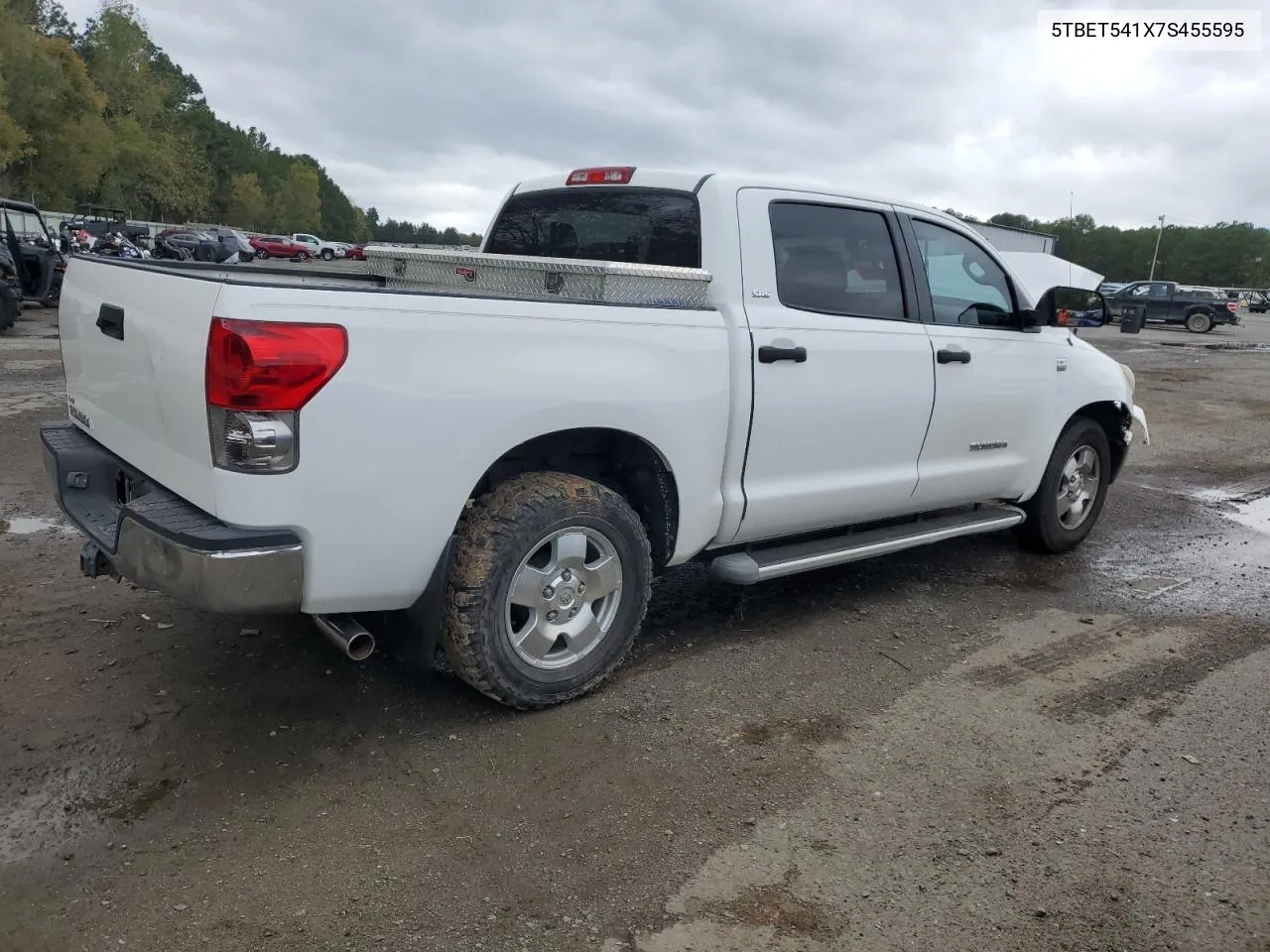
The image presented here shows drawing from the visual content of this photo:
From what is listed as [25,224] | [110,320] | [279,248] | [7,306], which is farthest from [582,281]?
[279,248]

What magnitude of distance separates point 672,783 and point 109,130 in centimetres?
7522

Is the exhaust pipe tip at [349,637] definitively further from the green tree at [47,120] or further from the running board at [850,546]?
the green tree at [47,120]

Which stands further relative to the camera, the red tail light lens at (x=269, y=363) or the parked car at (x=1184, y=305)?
the parked car at (x=1184, y=305)

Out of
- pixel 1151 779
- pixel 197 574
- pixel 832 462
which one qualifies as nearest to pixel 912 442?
pixel 832 462

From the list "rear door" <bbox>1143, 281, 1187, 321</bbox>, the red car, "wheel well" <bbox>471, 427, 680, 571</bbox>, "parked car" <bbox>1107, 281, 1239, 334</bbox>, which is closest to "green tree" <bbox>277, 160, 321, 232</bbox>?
the red car

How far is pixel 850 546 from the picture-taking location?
4.51 m

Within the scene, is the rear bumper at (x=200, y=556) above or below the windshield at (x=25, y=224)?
below

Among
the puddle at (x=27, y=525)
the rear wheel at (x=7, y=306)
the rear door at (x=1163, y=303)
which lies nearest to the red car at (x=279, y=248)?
the rear wheel at (x=7, y=306)

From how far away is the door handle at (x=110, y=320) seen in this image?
3.38 metres

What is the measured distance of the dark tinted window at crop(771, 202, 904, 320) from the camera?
4.20 metres

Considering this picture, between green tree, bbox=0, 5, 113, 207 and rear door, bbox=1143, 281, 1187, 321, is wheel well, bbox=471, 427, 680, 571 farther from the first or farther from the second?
green tree, bbox=0, 5, 113, 207

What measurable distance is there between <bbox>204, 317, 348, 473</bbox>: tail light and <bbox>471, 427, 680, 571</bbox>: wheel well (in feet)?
2.65

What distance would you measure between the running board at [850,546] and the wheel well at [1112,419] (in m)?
0.88

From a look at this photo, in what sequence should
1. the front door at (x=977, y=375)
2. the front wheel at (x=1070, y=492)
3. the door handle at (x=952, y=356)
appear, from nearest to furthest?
1. the door handle at (x=952, y=356)
2. the front door at (x=977, y=375)
3. the front wheel at (x=1070, y=492)
